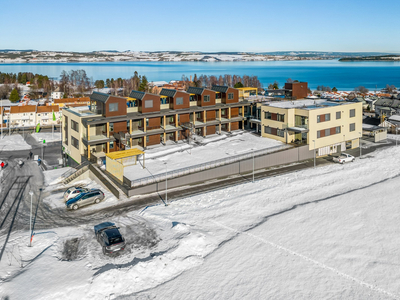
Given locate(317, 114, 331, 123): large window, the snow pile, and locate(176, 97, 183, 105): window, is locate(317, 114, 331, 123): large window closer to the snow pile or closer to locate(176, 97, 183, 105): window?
locate(176, 97, 183, 105): window

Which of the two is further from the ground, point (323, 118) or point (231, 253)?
point (323, 118)

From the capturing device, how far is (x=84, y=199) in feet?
96.6

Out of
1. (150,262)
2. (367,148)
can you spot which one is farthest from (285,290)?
(367,148)

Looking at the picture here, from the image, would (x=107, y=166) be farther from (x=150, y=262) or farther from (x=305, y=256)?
(x=305, y=256)

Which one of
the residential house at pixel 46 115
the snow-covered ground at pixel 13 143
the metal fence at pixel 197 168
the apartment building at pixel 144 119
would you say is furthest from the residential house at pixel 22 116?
the metal fence at pixel 197 168

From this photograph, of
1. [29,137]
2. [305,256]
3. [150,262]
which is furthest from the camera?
[29,137]

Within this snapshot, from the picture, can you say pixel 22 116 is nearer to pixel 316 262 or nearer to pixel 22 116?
pixel 22 116

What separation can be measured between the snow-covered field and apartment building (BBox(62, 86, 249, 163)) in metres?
16.2

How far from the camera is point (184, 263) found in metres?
20.8

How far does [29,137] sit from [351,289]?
60223mm

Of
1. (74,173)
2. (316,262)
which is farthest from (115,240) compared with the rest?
(74,173)

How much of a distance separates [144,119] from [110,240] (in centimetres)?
2524

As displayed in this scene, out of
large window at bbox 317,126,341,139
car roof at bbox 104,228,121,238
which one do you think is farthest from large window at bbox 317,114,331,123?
car roof at bbox 104,228,121,238

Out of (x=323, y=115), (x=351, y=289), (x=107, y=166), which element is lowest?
(x=351, y=289)
